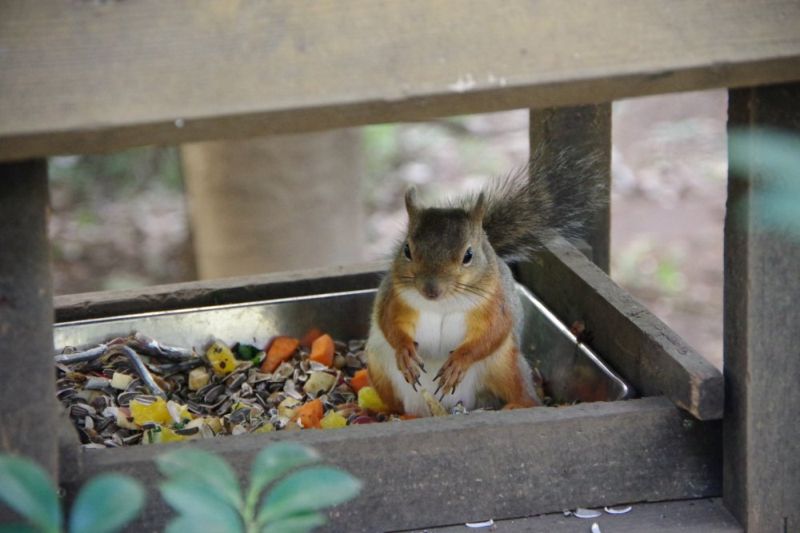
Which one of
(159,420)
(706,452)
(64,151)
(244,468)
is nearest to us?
(64,151)

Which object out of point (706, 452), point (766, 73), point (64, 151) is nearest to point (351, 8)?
point (64, 151)

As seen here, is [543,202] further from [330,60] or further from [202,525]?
[202,525]

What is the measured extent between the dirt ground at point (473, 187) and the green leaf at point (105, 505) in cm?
467

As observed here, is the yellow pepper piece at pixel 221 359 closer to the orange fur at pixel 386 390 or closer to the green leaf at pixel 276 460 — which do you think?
the orange fur at pixel 386 390

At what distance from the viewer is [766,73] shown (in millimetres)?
1730

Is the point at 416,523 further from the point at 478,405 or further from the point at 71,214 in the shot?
the point at 71,214

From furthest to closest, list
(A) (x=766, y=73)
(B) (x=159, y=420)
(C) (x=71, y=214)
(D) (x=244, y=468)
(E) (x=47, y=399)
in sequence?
(C) (x=71, y=214), (B) (x=159, y=420), (D) (x=244, y=468), (E) (x=47, y=399), (A) (x=766, y=73)

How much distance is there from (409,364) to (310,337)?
0.51 m

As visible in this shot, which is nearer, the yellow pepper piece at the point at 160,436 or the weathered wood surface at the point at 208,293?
the yellow pepper piece at the point at 160,436

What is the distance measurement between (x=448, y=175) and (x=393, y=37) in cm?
526

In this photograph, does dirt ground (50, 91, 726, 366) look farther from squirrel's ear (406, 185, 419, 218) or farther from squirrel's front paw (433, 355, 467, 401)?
squirrel's front paw (433, 355, 467, 401)

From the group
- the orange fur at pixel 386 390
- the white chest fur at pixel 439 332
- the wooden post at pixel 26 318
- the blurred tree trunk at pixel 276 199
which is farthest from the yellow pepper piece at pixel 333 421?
the blurred tree trunk at pixel 276 199

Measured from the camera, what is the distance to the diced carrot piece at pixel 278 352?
2.90 meters

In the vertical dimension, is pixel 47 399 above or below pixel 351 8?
below
